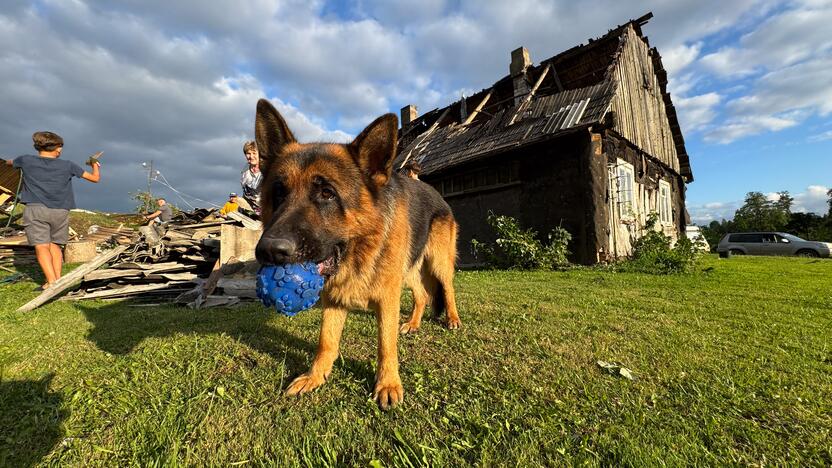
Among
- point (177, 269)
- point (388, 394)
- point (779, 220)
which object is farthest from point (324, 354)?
point (779, 220)

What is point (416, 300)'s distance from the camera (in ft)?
12.6

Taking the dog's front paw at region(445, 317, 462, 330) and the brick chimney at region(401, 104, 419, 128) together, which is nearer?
the dog's front paw at region(445, 317, 462, 330)

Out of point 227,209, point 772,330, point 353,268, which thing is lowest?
point 772,330

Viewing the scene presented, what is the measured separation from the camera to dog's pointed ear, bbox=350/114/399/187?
8.34ft

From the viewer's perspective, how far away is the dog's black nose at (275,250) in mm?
1840

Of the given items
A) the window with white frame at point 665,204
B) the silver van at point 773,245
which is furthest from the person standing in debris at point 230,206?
the silver van at point 773,245

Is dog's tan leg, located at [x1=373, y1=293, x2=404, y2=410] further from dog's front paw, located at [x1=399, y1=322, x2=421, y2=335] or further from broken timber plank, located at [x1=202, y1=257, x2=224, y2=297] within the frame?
broken timber plank, located at [x1=202, y1=257, x2=224, y2=297]

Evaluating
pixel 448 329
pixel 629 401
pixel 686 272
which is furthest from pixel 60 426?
pixel 686 272

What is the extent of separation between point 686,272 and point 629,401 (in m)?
9.28

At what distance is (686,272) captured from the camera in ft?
29.9

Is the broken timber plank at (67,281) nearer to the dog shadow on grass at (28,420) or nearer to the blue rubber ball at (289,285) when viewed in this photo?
the dog shadow on grass at (28,420)

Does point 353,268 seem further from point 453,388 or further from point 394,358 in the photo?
point 453,388

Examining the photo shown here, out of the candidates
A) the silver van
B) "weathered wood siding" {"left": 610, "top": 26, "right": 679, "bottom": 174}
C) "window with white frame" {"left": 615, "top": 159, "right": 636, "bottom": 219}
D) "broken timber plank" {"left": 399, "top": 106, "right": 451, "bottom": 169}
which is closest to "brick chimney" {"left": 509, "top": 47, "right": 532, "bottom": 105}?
"weathered wood siding" {"left": 610, "top": 26, "right": 679, "bottom": 174}

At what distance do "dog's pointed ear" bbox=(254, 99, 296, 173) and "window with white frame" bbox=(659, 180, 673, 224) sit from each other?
1590cm
